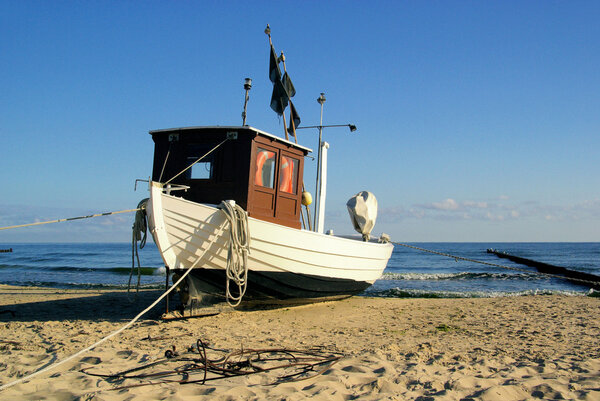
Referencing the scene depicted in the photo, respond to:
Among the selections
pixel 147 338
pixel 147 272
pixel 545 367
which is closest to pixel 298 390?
pixel 545 367

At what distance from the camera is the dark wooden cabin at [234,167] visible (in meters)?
7.33

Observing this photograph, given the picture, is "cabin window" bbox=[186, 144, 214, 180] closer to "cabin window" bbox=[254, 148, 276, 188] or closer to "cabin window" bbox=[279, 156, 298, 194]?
"cabin window" bbox=[254, 148, 276, 188]

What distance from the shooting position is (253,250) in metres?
6.85

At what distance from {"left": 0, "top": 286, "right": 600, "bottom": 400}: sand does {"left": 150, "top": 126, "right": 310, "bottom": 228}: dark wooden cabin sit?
2202 mm

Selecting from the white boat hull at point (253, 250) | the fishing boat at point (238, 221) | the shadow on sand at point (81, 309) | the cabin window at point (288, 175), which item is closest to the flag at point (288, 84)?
the fishing boat at point (238, 221)

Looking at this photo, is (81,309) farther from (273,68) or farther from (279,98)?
(273,68)

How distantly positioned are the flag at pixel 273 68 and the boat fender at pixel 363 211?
3487mm

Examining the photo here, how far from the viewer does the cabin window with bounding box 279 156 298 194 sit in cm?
809

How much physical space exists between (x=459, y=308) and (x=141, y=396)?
8.43 metres

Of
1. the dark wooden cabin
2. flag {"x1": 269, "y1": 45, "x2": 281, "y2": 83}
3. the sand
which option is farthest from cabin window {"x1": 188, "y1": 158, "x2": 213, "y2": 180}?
flag {"x1": 269, "y1": 45, "x2": 281, "y2": 83}

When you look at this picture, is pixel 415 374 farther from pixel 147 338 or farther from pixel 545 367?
pixel 147 338

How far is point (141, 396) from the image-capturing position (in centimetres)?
332

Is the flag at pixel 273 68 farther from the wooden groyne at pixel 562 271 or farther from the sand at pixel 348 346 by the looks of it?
the wooden groyne at pixel 562 271

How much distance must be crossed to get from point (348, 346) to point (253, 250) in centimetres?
226
